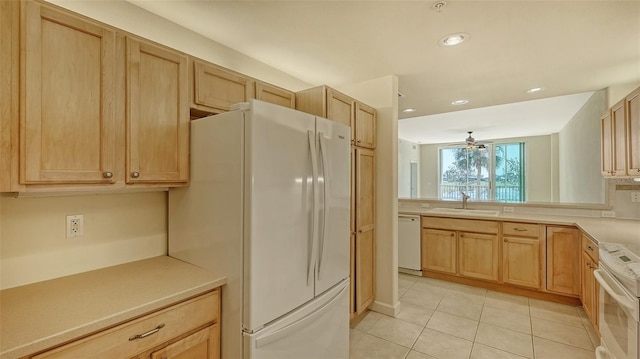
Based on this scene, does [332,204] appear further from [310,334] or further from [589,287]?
[589,287]

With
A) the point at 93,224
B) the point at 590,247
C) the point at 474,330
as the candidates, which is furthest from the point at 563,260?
the point at 93,224

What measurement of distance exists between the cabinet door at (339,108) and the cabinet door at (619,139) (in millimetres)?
2402

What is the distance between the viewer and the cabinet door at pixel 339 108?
89.1 inches

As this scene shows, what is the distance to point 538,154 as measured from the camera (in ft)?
25.3

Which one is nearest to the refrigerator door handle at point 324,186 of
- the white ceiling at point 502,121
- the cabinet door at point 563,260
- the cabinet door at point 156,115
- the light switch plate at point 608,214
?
the cabinet door at point 156,115

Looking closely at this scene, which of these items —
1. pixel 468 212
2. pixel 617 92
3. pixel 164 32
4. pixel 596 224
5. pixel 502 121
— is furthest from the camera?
pixel 502 121

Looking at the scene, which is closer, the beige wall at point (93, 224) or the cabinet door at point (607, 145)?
the beige wall at point (93, 224)

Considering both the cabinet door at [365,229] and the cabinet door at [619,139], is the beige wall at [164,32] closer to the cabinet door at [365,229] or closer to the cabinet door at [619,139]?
the cabinet door at [365,229]

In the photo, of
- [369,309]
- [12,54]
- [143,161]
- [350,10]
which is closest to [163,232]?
[143,161]

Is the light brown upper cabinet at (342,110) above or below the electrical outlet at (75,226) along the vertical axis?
above

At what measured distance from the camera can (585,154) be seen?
4312 mm

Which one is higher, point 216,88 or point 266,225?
point 216,88

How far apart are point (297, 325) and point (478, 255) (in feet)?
9.46

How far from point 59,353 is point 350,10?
214 cm
